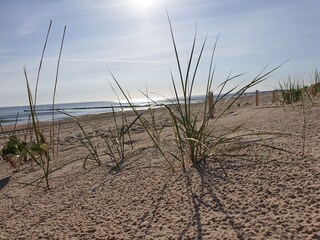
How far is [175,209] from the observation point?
1.10 m

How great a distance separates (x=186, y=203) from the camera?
1132 millimetres

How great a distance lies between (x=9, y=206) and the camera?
5.04 ft

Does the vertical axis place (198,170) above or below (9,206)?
above

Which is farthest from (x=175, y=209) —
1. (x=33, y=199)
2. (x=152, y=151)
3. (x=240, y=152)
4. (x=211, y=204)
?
(x=152, y=151)

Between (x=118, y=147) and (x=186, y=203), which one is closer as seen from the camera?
(x=186, y=203)

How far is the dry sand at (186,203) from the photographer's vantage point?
91 cm

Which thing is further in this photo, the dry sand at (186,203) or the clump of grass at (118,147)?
the clump of grass at (118,147)

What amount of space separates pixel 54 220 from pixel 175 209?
46 centimetres

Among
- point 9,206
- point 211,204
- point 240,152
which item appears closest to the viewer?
point 211,204

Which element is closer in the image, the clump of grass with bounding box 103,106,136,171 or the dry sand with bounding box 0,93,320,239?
the dry sand with bounding box 0,93,320,239

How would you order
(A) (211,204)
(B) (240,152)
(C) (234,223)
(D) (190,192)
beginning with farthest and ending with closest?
(B) (240,152)
(D) (190,192)
(A) (211,204)
(C) (234,223)

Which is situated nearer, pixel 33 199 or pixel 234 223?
pixel 234 223

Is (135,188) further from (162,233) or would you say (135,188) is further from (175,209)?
(162,233)

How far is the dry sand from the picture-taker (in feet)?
3.00
